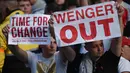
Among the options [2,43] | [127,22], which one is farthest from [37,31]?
[127,22]

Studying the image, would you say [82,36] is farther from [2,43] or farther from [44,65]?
[2,43]

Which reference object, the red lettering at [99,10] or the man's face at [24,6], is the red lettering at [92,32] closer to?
the red lettering at [99,10]

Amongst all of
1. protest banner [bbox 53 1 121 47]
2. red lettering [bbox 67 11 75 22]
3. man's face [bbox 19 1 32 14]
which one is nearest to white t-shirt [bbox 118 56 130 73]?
protest banner [bbox 53 1 121 47]

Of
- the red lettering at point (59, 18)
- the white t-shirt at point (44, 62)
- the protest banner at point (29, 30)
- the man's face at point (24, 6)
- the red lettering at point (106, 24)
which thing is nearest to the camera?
the red lettering at point (106, 24)

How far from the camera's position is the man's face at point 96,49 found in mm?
5113

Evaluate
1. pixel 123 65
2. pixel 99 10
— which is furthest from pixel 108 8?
pixel 123 65

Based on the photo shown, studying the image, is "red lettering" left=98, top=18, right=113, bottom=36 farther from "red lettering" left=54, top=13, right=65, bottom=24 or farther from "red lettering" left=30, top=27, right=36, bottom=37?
"red lettering" left=30, top=27, right=36, bottom=37

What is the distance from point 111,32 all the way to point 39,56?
3.06 ft

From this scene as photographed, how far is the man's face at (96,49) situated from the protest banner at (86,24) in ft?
0.48

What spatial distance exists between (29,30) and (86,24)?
0.64m

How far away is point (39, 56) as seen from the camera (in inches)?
214

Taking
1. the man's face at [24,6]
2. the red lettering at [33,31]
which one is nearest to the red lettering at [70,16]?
the red lettering at [33,31]

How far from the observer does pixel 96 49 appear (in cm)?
513

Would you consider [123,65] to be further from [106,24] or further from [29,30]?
[29,30]
